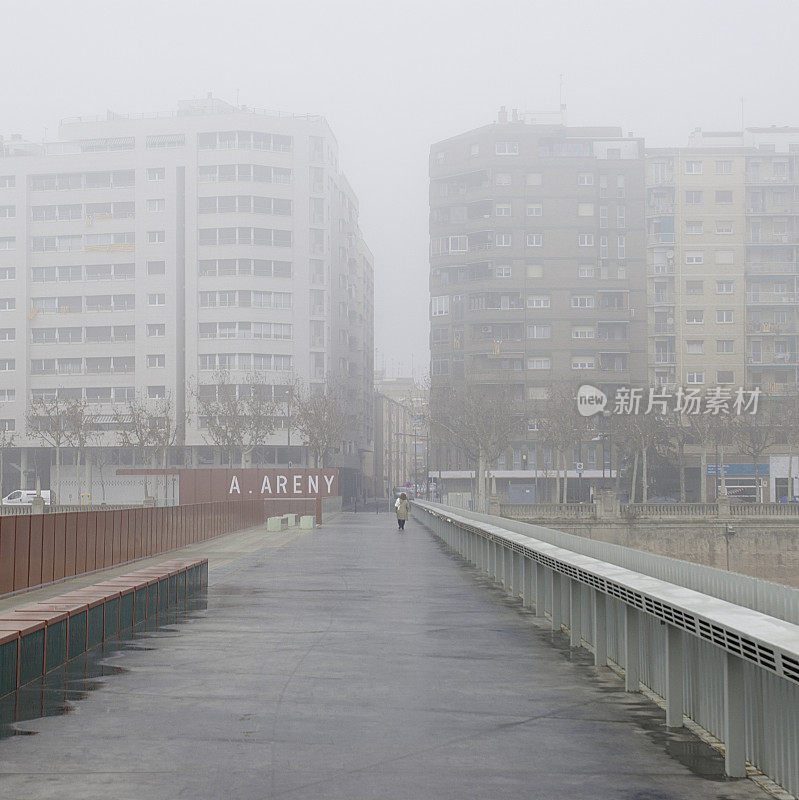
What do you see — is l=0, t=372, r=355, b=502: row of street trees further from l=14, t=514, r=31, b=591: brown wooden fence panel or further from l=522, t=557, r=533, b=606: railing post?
l=522, t=557, r=533, b=606: railing post

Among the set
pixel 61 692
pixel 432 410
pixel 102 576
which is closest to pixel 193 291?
pixel 432 410

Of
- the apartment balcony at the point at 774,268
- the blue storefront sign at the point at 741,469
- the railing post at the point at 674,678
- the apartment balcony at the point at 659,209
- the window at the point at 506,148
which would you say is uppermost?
the window at the point at 506,148

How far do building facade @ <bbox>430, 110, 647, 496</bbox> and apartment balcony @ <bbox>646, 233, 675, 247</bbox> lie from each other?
8.16 feet

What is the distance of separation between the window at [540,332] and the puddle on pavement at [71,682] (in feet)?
329

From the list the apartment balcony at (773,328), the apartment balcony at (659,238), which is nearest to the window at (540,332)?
the apartment balcony at (659,238)

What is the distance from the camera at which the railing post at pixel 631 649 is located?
361 inches

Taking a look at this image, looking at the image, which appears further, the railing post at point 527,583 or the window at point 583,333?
the window at point 583,333

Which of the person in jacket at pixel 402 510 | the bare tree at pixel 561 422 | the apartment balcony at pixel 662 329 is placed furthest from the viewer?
the apartment balcony at pixel 662 329

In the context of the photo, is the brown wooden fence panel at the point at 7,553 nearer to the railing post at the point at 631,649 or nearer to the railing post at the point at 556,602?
the railing post at the point at 556,602

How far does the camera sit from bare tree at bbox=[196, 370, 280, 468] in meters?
97.4

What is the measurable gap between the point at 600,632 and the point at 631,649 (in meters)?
1.49

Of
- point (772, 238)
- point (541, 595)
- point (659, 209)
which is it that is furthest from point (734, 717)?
point (659, 209)

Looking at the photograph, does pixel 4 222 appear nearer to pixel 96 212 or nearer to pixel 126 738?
pixel 96 212

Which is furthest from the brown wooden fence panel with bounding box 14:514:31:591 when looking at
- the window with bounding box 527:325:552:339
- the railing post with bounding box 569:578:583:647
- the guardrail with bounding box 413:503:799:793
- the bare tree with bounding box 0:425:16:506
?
the window with bounding box 527:325:552:339
